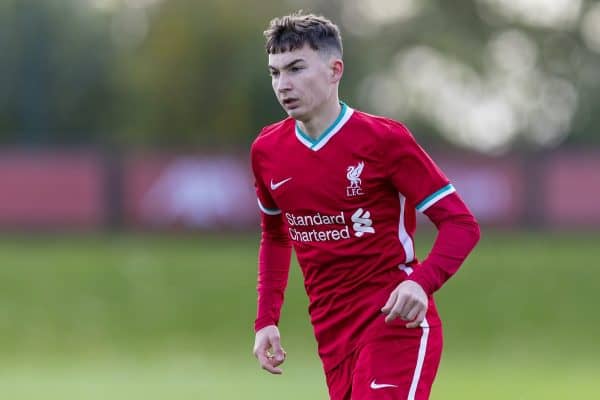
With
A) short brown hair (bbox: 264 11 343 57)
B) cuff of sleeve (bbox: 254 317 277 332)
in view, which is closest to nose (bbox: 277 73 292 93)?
short brown hair (bbox: 264 11 343 57)

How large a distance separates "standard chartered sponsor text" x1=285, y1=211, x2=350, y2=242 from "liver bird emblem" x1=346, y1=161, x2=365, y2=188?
0.14 meters

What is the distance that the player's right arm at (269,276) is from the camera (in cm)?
633

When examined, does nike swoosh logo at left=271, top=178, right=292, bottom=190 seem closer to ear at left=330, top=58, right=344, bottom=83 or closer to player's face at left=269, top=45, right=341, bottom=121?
player's face at left=269, top=45, right=341, bottom=121

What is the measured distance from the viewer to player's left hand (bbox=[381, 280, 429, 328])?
5.55 metres

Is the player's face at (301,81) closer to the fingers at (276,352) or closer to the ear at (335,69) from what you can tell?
the ear at (335,69)

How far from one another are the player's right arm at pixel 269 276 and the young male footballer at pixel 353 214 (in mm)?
214

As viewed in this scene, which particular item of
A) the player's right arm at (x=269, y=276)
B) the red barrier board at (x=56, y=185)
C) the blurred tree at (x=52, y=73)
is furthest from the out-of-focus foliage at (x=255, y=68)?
the player's right arm at (x=269, y=276)

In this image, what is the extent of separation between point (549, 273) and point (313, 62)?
18359mm

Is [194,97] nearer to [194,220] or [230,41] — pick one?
[230,41]

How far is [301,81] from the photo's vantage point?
19.5 feet

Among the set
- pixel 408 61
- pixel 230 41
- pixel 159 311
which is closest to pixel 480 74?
pixel 408 61

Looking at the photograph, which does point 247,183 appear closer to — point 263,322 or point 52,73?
point 263,322

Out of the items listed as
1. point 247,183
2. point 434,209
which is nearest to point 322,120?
point 434,209

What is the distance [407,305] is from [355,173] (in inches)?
27.7
